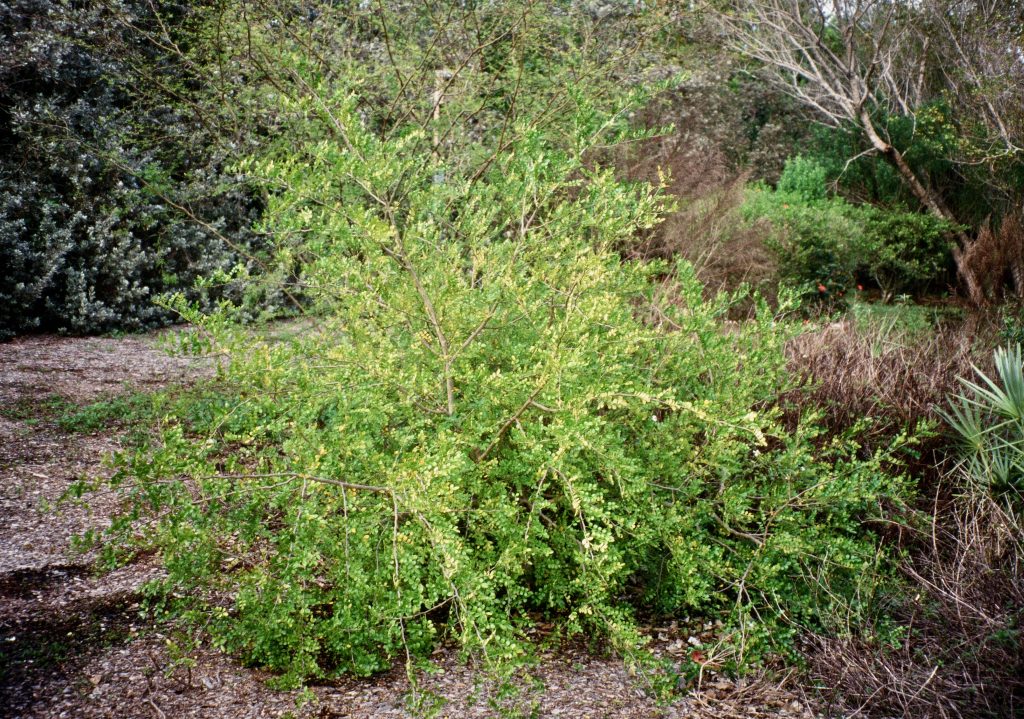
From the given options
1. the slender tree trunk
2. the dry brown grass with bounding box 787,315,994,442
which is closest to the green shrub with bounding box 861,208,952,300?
the slender tree trunk

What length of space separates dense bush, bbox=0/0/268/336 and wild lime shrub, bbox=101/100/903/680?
5428 millimetres

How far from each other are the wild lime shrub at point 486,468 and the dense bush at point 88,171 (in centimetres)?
543

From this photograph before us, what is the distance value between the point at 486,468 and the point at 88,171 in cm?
718

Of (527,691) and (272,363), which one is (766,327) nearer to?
(527,691)

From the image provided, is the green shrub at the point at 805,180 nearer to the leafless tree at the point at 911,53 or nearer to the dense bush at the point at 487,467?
the leafless tree at the point at 911,53

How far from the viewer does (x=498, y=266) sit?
110 inches

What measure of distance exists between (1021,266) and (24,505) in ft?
29.1

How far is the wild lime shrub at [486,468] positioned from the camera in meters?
2.40

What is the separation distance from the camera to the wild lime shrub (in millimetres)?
2400

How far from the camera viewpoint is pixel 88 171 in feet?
26.5

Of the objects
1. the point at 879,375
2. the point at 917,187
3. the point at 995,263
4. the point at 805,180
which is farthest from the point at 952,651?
the point at 805,180

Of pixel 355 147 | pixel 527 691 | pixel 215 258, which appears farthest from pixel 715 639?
pixel 215 258

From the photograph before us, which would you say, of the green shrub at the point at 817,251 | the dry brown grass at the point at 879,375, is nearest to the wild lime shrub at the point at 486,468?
the dry brown grass at the point at 879,375

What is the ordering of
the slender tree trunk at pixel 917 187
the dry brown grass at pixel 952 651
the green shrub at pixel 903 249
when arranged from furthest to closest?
the slender tree trunk at pixel 917 187
the green shrub at pixel 903 249
the dry brown grass at pixel 952 651
